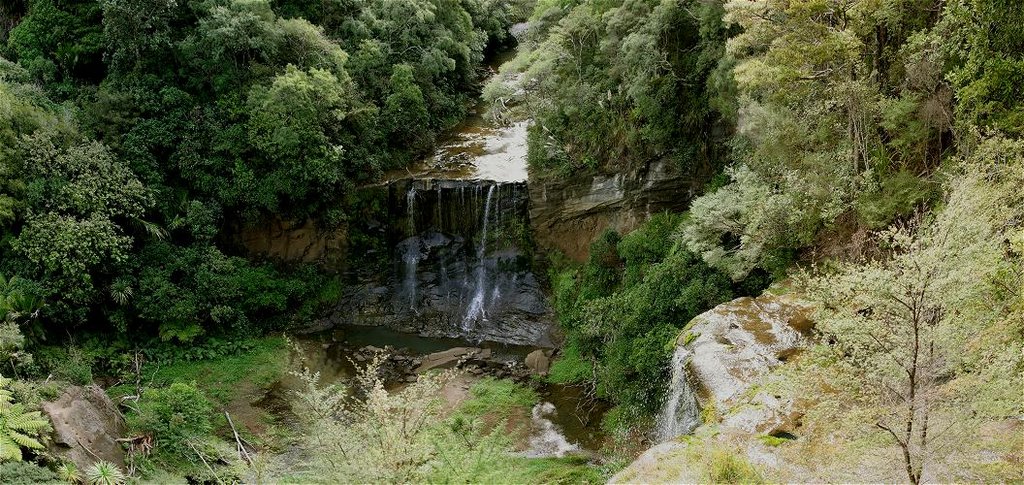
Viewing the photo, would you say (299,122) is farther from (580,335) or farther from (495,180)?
(580,335)

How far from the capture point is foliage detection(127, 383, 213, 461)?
14.9 meters

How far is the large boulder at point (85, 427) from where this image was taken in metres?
13.4

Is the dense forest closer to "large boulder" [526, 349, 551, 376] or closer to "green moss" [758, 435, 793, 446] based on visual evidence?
"green moss" [758, 435, 793, 446]

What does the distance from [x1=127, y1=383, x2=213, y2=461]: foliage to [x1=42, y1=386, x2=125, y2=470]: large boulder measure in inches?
22.4

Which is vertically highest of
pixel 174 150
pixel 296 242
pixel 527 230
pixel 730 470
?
pixel 174 150

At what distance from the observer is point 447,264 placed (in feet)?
74.5

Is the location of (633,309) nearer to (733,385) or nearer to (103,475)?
(733,385)

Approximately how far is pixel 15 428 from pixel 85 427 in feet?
7.11

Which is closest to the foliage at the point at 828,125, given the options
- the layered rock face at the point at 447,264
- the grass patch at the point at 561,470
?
the grass patch at the point at 561,470

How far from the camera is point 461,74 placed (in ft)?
98.5

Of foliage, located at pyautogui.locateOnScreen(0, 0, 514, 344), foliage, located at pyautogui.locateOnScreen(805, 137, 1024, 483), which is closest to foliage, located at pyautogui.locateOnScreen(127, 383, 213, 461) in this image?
foliage, located at pyautogui.locateOnScreen(0, 0, 514, 344)

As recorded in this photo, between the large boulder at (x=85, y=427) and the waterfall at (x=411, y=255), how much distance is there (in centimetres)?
959

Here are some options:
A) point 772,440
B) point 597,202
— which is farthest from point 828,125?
point 597,202

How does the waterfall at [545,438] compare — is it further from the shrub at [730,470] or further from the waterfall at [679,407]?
the shrub at [730,470]
